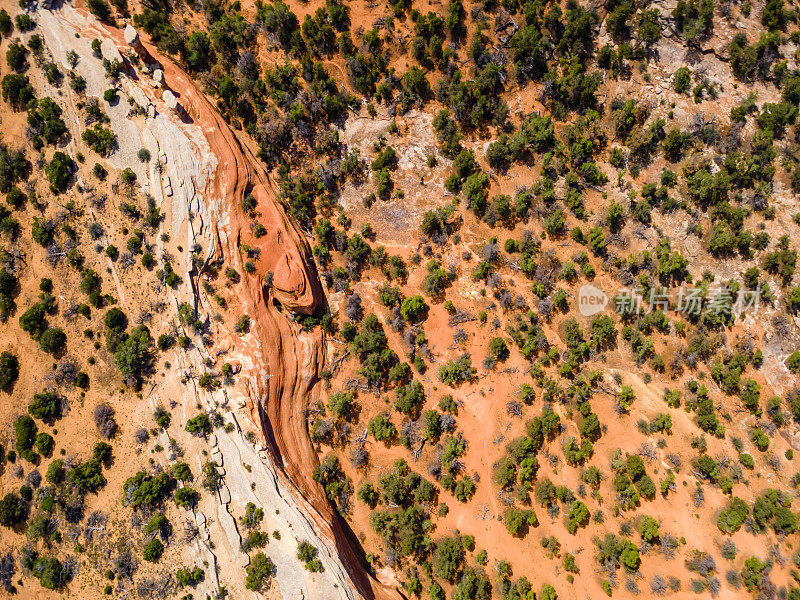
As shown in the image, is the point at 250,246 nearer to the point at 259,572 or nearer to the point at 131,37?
the point at 131,37

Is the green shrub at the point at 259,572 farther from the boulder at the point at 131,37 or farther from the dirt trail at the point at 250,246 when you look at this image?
the boulder at the point at 131,37

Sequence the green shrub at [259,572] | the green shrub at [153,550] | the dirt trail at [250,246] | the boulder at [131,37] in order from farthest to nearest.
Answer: the boulder at [131,37], the dirt trail at [250,246], the green shrub at [259,572], the green shrub at [153,550]

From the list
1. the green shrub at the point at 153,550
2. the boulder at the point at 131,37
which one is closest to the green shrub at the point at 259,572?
the green shrub at the point at 153,550

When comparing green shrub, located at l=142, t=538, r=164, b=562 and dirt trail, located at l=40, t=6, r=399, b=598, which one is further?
dirt trail, located at l=40, t=6, r=399, b=598

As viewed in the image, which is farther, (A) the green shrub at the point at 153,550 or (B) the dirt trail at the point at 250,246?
(B) the dirt trail at the point at 250,246

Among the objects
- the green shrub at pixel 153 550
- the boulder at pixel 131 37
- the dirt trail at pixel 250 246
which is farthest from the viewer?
the boulder at pixel 131 37

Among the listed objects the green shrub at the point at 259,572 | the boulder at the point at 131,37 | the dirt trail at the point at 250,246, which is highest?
the boulder at the point at 131,37

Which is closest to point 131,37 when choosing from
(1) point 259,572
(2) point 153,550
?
(2) point 153,550

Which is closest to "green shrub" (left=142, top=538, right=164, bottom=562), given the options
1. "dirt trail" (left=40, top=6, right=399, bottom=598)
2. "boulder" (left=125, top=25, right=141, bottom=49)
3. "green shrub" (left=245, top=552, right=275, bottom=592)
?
"green shrub" (left=245, top=552, right=275, bottom=592)

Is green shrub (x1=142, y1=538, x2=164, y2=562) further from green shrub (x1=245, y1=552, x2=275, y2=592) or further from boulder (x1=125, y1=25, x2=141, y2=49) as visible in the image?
boulder (x1=125, y1=25, x2=141, y2=49)
